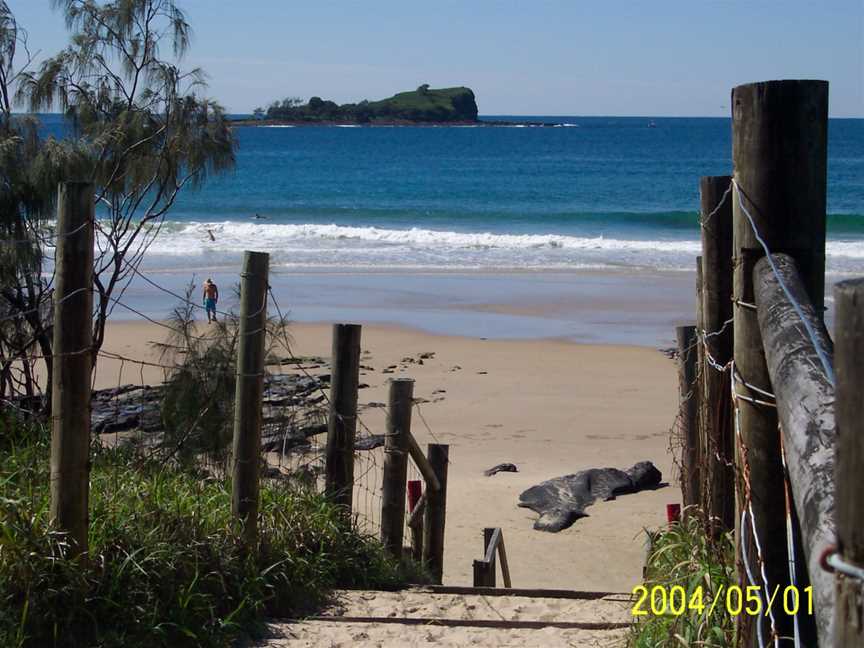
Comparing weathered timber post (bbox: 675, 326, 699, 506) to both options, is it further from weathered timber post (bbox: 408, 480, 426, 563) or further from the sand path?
weathered timber post (bbox: 408, 480, 426, 563)

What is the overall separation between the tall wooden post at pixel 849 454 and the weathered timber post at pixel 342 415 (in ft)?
15.0

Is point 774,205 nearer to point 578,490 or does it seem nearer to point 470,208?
point 578,490

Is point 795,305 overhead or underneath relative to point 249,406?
overhead

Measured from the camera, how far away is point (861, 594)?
1108 mm

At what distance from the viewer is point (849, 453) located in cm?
110

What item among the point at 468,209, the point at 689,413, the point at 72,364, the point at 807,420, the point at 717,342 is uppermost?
the point at 468,209

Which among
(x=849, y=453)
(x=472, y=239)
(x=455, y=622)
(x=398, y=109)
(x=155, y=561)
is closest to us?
(x=849, y=453)

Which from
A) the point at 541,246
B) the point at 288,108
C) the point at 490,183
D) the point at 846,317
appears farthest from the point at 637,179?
the point at 288,108

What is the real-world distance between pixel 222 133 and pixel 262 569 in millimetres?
5797

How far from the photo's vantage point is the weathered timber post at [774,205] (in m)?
2.35

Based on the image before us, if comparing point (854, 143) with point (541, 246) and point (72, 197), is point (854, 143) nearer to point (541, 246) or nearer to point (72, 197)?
point (541, 246)

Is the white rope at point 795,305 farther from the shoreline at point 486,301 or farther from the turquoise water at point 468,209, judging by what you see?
the shoreline at point 486,301

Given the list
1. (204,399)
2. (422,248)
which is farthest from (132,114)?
(422,248)

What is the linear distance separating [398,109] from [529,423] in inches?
5739
